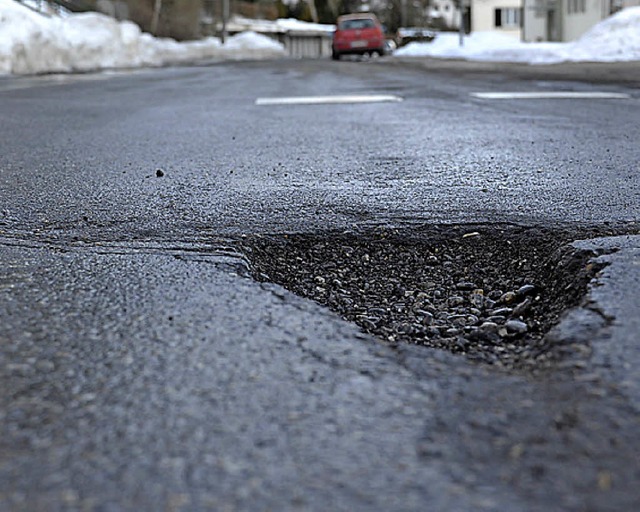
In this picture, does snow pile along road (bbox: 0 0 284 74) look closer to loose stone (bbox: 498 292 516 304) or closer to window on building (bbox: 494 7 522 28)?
loose stone (bbox: 498 292 516 304)

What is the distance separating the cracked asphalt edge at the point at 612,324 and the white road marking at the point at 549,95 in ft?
17.1

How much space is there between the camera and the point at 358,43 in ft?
96.2

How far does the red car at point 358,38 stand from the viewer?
29.3 m

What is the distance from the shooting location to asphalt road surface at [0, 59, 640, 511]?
973 millimetres

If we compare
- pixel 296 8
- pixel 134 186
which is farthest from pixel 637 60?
pixel 296 8

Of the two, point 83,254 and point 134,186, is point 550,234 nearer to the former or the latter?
point 83,254

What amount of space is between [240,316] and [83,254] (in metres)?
0.68

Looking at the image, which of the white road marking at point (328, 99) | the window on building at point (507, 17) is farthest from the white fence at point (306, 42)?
the white road marking at point (328, 99)

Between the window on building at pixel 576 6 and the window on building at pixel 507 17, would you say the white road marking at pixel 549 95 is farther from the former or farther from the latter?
the window on building at pixel 507 17

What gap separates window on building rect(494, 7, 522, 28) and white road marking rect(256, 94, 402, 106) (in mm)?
55499

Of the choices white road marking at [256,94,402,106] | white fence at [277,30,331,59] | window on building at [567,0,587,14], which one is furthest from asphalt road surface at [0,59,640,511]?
white fence at [277,30,331,59]

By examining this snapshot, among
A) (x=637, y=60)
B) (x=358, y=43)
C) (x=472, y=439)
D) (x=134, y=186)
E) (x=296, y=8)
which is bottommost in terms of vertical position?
(x=472, y=439)

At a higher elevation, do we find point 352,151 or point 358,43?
point 358,43

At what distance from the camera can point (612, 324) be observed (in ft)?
4.67
